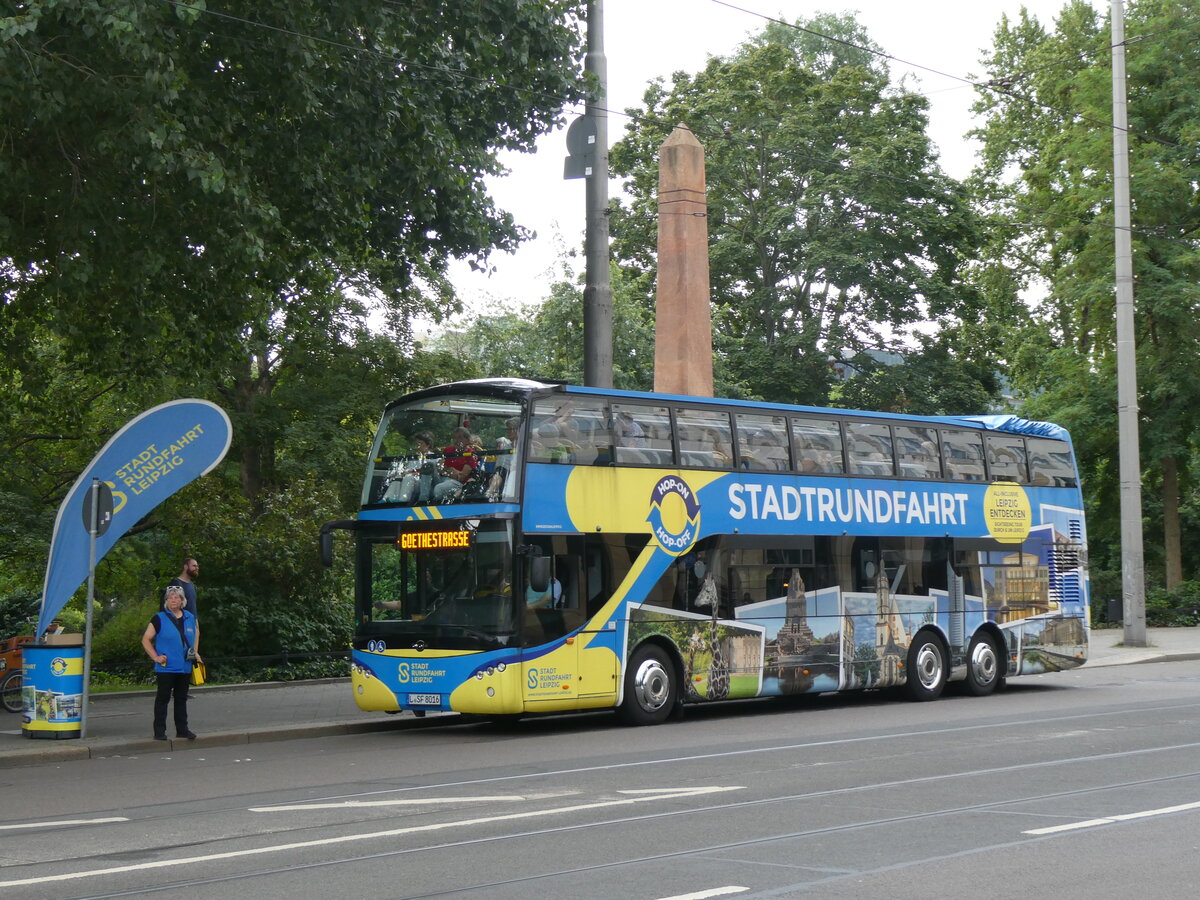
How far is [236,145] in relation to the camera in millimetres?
16359

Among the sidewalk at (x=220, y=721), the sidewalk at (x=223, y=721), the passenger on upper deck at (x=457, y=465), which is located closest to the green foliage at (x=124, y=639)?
the sidewalk at (x=223, y=721)

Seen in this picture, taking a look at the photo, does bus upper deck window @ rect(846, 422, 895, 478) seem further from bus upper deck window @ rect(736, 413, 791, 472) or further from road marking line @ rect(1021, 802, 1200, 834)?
road marking line @ rect(1021, 802, 1200, 834)

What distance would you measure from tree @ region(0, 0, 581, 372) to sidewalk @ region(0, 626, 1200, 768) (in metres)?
4.74

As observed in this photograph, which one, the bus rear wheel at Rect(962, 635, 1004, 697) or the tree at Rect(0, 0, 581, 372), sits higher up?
the tree at Rect(0, 0, 581, 372)

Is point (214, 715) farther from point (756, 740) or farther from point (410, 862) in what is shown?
point (410, 862)

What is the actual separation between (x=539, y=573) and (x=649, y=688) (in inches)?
102

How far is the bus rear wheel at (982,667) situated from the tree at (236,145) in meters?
9.12

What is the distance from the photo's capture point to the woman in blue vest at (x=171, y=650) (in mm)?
14992

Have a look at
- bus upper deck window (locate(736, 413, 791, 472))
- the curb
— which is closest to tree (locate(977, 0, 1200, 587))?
bus upper deck window (locate(736, 413, 791, 472))

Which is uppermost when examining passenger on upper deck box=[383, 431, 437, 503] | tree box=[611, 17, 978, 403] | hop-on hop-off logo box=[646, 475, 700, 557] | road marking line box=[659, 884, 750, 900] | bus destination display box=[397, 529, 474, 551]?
tree box=[611, 17, 978, 403]

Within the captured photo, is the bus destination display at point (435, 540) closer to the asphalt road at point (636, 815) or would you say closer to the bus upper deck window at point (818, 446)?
the asphalt road at point (636, 815)

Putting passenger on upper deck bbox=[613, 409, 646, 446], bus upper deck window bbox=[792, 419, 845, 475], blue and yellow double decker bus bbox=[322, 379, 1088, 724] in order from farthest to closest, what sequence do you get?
bus upper deck window bbox=[792, 419, 845, 475] → passenger on upper deck bbox=[613, 409, 646, 446] → blue and yellow double decker bus bbox=[322, 379, 1088, 724]

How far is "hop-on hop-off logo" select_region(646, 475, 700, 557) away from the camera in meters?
17.0

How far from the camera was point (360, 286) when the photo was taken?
27.0m
